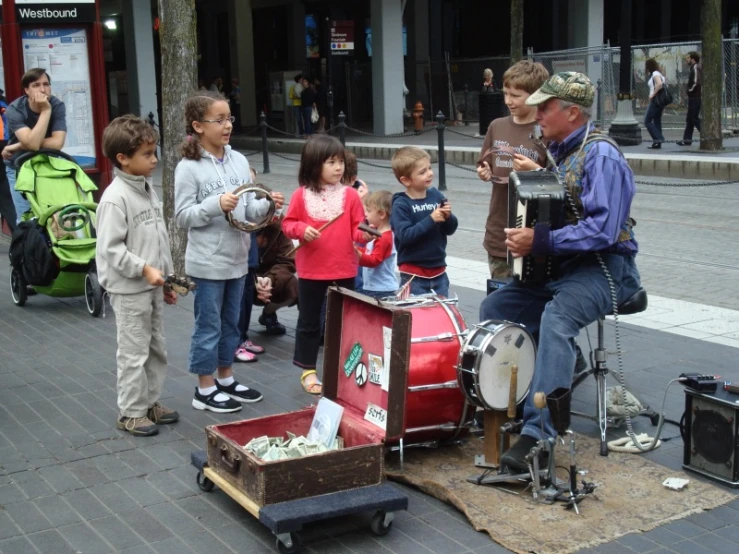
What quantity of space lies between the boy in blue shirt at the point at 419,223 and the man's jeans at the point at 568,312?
1144mm

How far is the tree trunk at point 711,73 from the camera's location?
18.6 metres

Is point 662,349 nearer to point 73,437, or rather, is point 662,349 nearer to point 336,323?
point 336,323

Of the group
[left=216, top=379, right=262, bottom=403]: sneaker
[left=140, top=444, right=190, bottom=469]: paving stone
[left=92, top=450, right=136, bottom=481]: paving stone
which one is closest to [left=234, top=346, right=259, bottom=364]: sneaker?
[left=216, top=379, right=262, bottom=403]: sneaker

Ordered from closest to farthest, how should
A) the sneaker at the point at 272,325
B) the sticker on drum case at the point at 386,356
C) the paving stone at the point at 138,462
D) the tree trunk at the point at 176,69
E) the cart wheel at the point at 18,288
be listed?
the sticker on drum case at the point at 386,356 → the paving stone at the point at 138,462 → the sneaker at the point at 272,325 → the cart wheel at the point at 18,288 → the tree trunk at the point at 176,69

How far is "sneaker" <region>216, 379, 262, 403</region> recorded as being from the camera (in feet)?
20.2

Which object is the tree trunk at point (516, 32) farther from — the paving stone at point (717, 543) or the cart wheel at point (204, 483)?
the paving stone at point (717, 543)

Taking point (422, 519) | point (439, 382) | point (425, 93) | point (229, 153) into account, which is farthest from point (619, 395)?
point (425, 93)

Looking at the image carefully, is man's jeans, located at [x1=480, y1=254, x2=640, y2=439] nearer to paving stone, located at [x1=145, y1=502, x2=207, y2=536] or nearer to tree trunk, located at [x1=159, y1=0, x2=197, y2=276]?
paving stone, located at [x1=145, y1=502, x2=207, y2=536]

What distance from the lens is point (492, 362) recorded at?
4.79 meters

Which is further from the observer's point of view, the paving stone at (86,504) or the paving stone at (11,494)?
the paving stone at (11,494)

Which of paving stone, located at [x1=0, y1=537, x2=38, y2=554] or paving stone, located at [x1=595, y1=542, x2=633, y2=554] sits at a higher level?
paving stone, located at [x1=0, y1=537, x2=38, y2=554]

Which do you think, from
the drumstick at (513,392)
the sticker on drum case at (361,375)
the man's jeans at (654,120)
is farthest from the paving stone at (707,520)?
the man's jeans at (654,120)

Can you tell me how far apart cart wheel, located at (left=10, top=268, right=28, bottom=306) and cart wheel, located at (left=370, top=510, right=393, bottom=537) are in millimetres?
5526

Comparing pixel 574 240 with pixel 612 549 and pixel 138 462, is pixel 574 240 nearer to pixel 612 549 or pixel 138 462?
pixel 612 549
